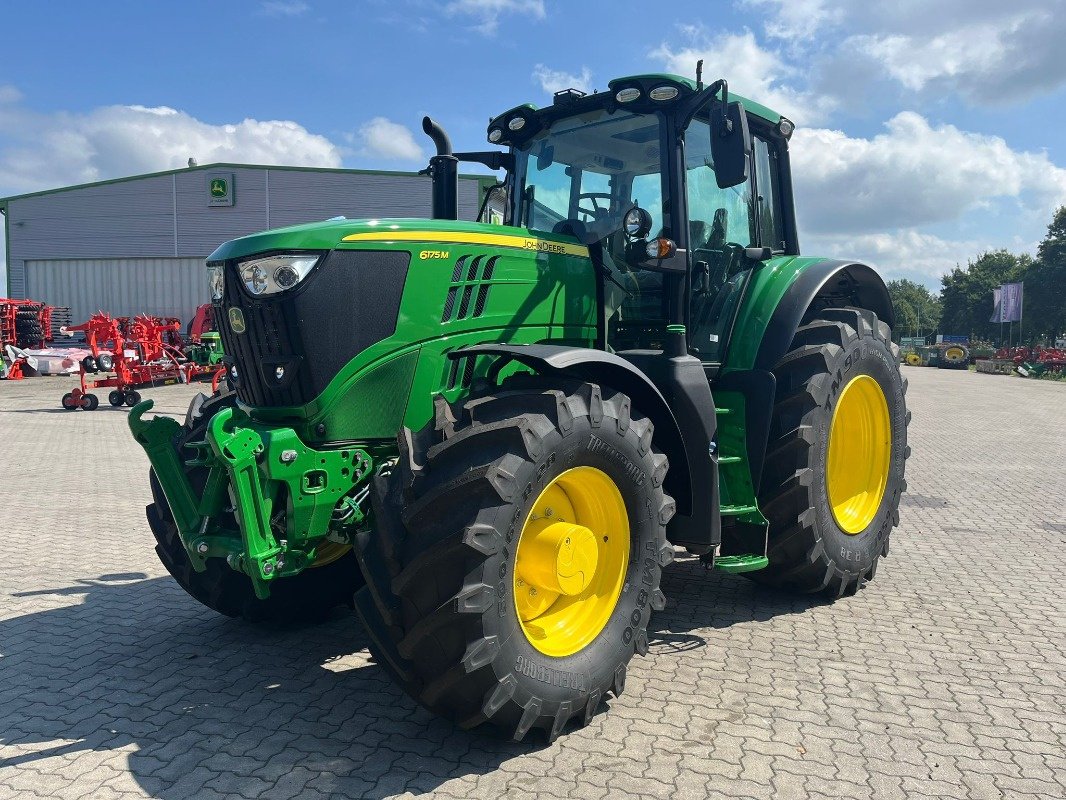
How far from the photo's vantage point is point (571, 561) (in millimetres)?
3303

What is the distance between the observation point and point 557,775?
2.93m

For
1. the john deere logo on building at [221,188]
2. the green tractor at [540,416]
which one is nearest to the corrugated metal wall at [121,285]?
the john deere logo on building at [221,188]

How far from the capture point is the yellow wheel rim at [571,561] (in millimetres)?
3303

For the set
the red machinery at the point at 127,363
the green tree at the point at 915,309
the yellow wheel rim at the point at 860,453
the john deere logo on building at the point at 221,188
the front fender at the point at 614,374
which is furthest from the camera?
the green tree at the point at 915,309

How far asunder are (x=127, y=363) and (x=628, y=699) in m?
16.0

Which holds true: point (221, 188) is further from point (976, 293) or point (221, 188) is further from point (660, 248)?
point (976, 293)

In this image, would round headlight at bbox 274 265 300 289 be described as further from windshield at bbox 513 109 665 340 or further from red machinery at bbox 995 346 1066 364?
red machinery at bbox 995 346 1066 364

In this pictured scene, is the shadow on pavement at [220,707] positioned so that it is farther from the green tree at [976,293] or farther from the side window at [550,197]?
the green tree at [976,293]

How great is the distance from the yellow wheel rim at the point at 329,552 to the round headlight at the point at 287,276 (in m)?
1.18

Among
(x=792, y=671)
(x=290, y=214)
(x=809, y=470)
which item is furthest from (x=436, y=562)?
(x=290, y=214)

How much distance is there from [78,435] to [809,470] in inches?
463

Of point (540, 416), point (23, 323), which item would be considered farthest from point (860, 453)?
point (23, 323)

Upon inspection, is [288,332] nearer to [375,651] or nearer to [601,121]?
[375,651]

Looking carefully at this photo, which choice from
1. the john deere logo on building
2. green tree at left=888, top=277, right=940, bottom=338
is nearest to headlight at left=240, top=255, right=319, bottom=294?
the john deere logo on building
